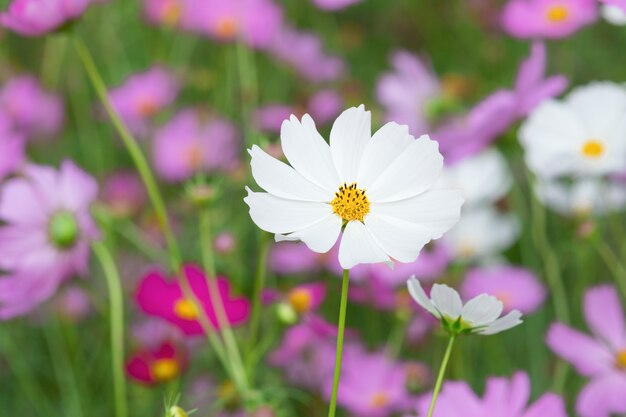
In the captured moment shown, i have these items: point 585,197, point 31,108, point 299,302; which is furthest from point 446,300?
point 31,108

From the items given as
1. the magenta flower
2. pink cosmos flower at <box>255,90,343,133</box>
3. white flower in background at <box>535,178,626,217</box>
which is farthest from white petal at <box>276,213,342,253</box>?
the magenta flower

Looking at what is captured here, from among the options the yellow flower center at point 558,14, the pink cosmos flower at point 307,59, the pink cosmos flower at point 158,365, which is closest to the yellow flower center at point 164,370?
the pink cosmos flower at point 158,365

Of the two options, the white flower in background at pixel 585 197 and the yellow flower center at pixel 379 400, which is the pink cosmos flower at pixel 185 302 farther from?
the white flower in background at pixel 585 197

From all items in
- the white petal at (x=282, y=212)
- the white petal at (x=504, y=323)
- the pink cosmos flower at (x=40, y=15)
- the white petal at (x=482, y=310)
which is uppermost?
the pink cosmos flower at (x=40, y=15)

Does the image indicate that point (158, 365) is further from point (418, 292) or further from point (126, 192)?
point (126, 192)

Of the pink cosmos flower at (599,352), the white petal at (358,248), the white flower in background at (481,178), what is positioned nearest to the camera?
the white petal at (358,248)
